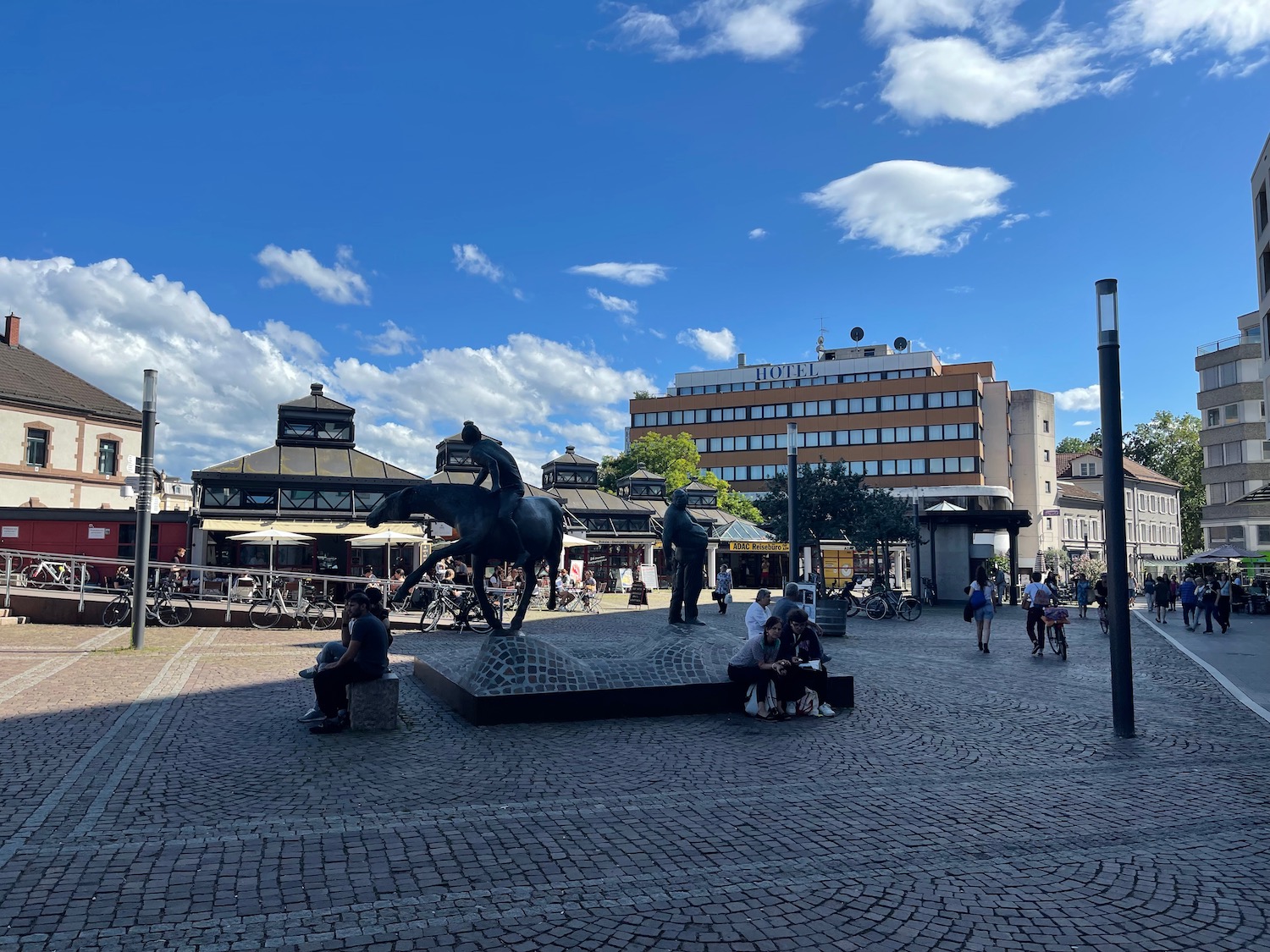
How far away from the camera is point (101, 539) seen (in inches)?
1201

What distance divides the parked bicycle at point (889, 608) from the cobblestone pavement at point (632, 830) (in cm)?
1672

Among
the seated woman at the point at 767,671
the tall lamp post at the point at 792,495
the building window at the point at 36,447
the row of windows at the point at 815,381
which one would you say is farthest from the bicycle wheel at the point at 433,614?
the row of windows at the point at 815,381

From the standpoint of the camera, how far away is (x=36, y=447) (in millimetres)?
45594

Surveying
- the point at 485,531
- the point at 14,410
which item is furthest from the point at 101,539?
the point at 485,531

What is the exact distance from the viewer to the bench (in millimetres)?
9469

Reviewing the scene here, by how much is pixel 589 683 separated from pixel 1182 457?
9201cm

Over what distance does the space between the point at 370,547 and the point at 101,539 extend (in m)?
8.73

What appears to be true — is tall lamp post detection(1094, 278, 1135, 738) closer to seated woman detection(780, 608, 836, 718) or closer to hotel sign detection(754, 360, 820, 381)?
seated woman detection(780, 608, 836, 718)

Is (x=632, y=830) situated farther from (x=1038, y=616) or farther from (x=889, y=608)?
(x=889, y=608)

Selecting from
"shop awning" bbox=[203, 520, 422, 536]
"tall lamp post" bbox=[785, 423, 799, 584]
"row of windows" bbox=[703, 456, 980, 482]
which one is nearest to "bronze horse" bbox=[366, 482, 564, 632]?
"tall lamp post" bbox=[785, 423, 799, 584]

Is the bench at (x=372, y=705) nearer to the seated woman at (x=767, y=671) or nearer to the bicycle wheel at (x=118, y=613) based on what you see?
the seated woman at (x=767, y=671)

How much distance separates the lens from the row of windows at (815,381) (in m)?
77.7

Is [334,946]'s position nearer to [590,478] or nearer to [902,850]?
[902,850]

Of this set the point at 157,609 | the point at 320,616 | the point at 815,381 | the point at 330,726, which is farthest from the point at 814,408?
the point at 330,726
